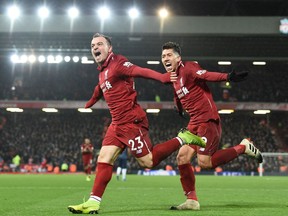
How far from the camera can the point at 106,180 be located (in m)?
6.49

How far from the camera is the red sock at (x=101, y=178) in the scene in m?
6.43

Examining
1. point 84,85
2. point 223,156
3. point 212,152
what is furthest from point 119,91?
point 84,85

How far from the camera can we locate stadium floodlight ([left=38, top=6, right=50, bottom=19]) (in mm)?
30938

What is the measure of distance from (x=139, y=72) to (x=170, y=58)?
36.2 inches

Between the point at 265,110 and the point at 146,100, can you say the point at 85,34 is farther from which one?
the point at 265,110

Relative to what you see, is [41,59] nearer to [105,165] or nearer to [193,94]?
[193,94]

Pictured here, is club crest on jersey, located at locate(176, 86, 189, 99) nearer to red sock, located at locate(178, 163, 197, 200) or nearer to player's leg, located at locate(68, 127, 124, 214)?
red sock, located at locate(178, 163, 197, 200)

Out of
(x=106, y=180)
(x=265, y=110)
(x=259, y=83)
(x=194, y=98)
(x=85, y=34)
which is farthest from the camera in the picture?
(x=259, y=83)

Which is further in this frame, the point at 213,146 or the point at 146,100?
the point at 146,100

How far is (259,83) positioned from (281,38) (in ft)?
20.8

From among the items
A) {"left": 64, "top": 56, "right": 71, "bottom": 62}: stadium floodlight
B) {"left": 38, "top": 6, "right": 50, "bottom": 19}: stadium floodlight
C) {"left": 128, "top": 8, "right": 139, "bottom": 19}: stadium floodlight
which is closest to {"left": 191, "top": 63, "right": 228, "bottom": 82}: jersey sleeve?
{"left": 128, "top": 8, "right": 139, "bottom": 19}: stadium floodlight

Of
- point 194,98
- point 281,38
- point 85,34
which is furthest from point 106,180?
point 281,38

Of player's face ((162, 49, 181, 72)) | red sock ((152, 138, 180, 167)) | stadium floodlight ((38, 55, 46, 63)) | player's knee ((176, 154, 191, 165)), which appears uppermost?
stadium floodlight ((38, 55, 46, 63))

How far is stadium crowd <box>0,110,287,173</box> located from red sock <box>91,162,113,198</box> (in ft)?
88.4
